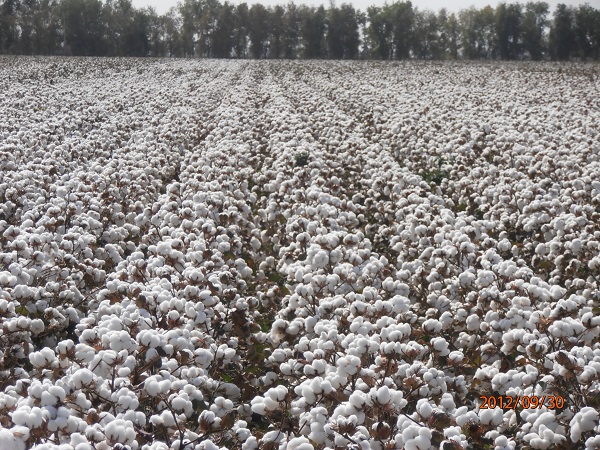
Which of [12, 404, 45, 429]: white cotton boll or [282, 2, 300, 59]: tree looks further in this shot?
[282, 2, 300, 59]: tree

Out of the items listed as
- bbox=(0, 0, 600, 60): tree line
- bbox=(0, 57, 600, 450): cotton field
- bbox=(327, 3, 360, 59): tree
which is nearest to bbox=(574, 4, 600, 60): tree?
bbox=(0, 0, 600, 60): tree line

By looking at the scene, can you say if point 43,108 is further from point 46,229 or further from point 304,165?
point 46,229

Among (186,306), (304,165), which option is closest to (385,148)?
(304,165)

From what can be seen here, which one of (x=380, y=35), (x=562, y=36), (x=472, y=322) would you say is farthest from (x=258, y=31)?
(x=472, y=322)

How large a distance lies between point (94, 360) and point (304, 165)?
7.65m

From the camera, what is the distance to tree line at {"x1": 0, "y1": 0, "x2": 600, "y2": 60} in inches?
3095

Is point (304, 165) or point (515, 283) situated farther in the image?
point (304, 165)

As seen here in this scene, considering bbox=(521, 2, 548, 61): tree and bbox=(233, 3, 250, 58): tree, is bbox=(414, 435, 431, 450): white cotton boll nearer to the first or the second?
bbox=(521, 2, 548, 61): tree

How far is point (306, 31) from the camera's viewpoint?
85.9m

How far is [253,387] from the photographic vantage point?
4676 mm

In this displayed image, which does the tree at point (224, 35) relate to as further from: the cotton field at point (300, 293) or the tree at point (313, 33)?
the cotton field at point (300, 293)

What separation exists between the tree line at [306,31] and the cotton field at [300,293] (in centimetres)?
7334
